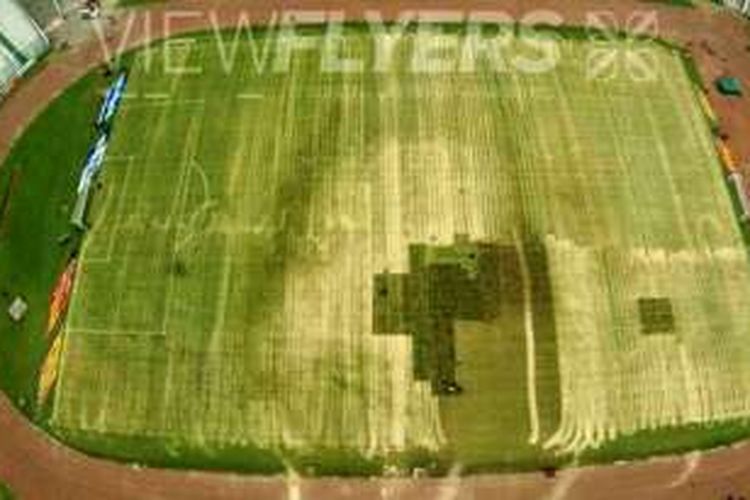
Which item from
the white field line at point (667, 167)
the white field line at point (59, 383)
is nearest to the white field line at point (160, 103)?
the white field line at point (59, 383)

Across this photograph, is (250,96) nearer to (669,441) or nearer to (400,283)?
(400,283)

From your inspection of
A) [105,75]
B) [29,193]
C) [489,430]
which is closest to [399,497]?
[489,430]

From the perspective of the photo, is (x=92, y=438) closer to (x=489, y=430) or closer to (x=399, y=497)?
(x=399, y=497)

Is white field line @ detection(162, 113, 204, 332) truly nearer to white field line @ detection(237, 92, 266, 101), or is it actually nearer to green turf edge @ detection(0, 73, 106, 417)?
white field line @ detection(237, 92, 266, 101)

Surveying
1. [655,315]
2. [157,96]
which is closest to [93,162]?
[157,96]

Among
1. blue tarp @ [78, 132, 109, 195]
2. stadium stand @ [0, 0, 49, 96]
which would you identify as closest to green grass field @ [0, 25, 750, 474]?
blue tarp @ [78, 132, 109, 195]
